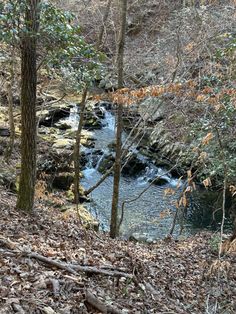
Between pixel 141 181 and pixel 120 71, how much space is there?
25.6ft

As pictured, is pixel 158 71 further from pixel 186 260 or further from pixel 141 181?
pixel 186 260

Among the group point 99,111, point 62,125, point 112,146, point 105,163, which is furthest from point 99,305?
point 99,111

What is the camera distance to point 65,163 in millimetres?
14102

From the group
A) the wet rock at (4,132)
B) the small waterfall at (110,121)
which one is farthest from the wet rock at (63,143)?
the small waterfall at (110,121)

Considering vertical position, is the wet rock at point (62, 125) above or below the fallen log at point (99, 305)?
above

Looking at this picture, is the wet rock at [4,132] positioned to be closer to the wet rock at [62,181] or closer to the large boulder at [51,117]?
the large boulder at [51,117]

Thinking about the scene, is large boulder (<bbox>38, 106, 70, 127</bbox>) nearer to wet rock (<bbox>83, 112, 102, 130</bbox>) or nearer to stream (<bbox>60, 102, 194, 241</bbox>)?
stream (<bbox>60, 102, 194, 241</bbox>)

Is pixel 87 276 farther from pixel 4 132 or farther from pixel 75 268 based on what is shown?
pixel 4 132

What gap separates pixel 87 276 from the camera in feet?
14.7

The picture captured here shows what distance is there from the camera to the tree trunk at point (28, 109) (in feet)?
18.2

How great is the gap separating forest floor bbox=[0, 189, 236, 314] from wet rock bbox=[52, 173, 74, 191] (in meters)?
5.85

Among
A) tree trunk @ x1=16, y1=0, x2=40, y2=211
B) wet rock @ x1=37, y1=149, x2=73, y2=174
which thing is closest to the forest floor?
tree trunk @ x1=16, y1=0, x2=40, y2=211

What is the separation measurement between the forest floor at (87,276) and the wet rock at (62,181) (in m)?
5.85

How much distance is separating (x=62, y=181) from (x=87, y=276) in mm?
9175
